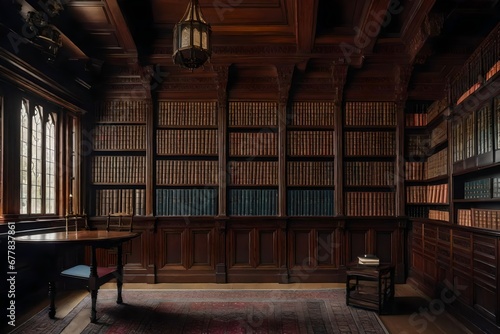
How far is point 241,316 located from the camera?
371 centimetres

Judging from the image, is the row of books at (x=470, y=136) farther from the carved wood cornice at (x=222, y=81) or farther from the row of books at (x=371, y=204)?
the carved wood cornice at (x=222, y=81)

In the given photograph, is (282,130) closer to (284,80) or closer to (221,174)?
(284,80)

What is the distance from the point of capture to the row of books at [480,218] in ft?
11.0

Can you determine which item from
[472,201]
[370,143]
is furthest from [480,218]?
[370,143]

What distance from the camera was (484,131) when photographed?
3.54 meters

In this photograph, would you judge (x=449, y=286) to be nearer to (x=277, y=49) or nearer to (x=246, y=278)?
(x=246, y=278)

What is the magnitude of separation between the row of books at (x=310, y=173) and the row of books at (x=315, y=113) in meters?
0.54

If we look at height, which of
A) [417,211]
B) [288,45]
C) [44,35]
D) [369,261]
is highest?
[288,45]

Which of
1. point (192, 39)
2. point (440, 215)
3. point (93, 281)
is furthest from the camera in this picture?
point (440, 215)

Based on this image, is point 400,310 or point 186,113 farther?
point 186,113

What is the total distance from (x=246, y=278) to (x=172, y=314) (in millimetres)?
1470

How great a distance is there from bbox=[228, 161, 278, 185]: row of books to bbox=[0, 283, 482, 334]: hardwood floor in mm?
1299

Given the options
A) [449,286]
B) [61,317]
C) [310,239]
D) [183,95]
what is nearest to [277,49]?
[183,95]

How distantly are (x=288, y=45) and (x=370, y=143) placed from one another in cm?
166
